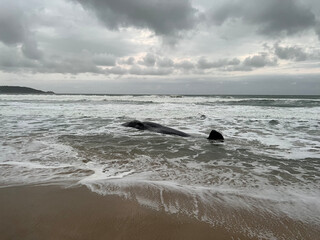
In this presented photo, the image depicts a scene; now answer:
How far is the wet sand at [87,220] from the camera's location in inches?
75.7

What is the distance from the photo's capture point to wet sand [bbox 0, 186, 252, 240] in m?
1.92

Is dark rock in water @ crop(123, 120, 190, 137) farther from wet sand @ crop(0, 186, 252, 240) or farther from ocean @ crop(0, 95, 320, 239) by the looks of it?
wet sand @ crop(0, 186, 252, 240)

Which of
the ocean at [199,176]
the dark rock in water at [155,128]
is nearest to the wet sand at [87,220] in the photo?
the ocean at [199,176]

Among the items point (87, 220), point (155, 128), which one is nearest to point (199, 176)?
point (87, 220)

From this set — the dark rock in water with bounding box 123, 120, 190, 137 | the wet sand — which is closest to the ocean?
the wet sand

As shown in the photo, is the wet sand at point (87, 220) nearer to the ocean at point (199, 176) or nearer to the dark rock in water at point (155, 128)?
the ocean at point (199, 176)

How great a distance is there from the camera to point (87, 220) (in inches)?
83.4

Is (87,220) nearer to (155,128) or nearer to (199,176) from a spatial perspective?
(199,176)

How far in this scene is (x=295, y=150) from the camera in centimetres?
538

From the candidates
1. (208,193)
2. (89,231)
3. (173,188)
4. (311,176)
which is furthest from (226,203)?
(311,176)

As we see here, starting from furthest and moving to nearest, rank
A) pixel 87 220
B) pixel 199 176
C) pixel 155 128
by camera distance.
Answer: pixel 155 128 < pixel 199 176 < pixel 87 220

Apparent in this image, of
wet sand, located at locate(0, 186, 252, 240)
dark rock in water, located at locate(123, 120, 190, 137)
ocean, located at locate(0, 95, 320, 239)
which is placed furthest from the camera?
dark rock in water, located at locate(123, 120, 190, 137)

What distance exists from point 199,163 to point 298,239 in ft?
7.69

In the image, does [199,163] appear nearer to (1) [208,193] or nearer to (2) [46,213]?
(1) [208,193]
